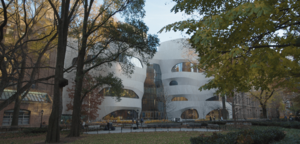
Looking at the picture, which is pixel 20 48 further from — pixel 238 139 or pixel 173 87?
pixel 173 87

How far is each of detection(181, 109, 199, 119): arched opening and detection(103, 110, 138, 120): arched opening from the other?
1455cm

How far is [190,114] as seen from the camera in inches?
2126

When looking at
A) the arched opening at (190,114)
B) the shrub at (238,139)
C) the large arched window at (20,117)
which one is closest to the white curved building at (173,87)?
the arched opening at (190,114)

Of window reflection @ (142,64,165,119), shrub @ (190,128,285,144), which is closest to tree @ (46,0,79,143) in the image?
shrub @ (190,128,285,144)

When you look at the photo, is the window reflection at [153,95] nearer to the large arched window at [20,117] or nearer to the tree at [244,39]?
the large arched window at [20,117]

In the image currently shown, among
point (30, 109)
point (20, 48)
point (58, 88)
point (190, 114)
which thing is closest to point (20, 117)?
point (30, 109)

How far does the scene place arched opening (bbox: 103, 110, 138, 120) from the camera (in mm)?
42188

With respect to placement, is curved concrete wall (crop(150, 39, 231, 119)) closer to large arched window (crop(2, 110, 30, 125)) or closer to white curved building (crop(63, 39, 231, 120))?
white curved building (crop(63, 39, 231, 120))

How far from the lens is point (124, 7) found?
16.1m

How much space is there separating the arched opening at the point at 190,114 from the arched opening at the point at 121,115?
14.5 m

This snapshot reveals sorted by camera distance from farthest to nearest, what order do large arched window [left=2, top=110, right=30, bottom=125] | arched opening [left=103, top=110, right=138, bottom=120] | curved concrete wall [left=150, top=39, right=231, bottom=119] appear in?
curved concrete wall [left=150, top=39, right=231, bottom=119]
arched opening [left=103, top=110, right=138, bottom=120]
large arched window [left=2, top=110, right=30, bottom=125]

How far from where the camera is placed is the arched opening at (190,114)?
53.7 metres

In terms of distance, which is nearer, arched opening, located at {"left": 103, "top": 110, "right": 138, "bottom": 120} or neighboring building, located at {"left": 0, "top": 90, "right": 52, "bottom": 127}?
neighboring building, located at {"left": 0, "top": 90, "right": 52, "bottom": 127}

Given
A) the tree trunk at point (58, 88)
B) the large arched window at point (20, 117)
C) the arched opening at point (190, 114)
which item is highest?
the tree trunk at point (58, 88)
